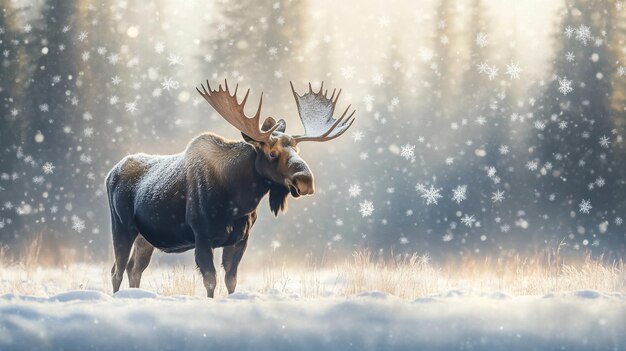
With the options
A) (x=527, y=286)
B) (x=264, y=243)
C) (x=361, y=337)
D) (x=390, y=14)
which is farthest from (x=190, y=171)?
(x=390, y=14)

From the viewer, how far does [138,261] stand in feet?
22.4

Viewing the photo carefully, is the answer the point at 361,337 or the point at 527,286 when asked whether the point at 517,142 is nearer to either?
the point at 527,286

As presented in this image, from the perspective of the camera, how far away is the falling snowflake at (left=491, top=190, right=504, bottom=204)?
1222 centimetres

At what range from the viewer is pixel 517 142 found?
12914mm

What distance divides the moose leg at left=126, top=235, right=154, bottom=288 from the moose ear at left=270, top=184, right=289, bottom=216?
1.58m

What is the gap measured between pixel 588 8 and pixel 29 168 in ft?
33.5

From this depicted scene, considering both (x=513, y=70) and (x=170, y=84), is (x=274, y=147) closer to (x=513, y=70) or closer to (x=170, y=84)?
(x=170, y=84)

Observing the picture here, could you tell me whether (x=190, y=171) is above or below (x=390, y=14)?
below

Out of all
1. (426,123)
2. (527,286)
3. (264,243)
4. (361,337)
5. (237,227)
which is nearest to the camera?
(361,337)

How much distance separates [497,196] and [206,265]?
24.9 feet

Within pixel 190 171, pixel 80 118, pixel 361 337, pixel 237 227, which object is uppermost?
pixel 80 118

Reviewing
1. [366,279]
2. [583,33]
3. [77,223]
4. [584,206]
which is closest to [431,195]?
[584,206]

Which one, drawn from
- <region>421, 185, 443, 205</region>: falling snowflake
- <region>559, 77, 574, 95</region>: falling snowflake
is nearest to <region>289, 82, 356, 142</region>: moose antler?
<region>421, 185, 443, 205</region>: falling snowflake

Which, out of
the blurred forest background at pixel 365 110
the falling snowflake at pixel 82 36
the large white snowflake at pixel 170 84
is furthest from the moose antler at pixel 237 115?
the falling snowflake at pixel 82 36
